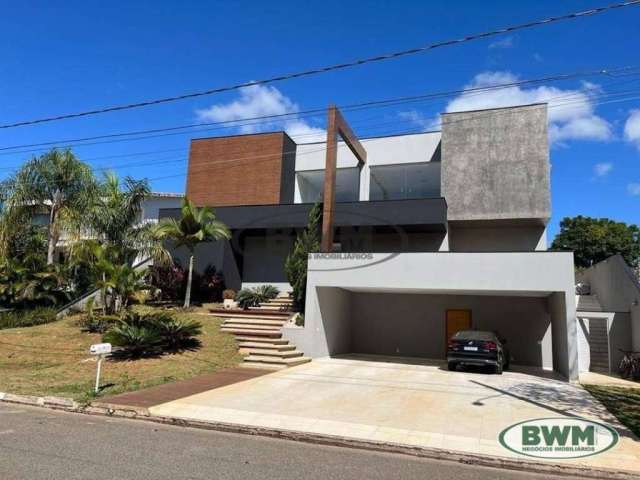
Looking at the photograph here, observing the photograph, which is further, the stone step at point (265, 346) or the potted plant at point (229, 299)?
the potted plant at point (229, 299)

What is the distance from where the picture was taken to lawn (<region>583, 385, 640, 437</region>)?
8570mm

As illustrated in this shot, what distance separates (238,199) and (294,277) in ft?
26.2

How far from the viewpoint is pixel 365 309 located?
20.1 m

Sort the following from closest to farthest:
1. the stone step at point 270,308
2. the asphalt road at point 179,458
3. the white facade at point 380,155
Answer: the asphalt road at point 179,458 < the stone step at point 270,308 < the white facade at point 380,155

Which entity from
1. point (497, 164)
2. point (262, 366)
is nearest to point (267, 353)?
point (262, 366)

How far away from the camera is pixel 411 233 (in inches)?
864

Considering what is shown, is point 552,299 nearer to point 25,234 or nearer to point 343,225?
point 343,225

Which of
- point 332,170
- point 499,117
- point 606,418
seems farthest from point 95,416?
point 499,117

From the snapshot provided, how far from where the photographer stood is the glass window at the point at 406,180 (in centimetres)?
2452

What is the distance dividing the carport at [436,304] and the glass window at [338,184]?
817 cm

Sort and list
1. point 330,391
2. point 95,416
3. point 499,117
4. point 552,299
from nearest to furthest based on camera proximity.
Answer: point 95,416 → point 330,391 → point 552,299 → point 499,117

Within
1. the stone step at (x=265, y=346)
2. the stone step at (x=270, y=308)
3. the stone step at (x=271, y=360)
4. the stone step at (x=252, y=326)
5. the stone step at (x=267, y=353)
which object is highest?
the stone step at (x=270, y=308)

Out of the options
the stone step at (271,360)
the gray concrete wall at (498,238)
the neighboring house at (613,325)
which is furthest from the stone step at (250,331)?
the neighboring house at (613,325)

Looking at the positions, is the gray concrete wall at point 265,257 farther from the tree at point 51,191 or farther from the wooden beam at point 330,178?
the tree at point 51,191
